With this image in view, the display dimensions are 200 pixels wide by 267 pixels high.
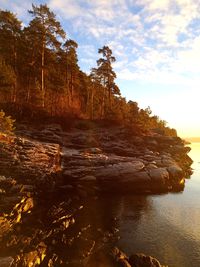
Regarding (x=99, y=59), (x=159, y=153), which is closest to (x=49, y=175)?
(x=159, y=153)

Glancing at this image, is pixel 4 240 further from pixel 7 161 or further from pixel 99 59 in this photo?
pixel 99 59

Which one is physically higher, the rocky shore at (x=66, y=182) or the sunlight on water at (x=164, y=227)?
the rocky shore at (x=66, y=182)

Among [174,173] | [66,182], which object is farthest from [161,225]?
[174,173]

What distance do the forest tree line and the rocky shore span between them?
5.36m

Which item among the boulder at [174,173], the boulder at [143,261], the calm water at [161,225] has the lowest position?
the calm water at [161,225]

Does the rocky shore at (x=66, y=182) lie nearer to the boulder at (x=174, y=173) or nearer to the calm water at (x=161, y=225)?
the boulder at (x=174, y=173)

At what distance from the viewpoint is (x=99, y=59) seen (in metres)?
65.6

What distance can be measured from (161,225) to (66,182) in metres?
14.6

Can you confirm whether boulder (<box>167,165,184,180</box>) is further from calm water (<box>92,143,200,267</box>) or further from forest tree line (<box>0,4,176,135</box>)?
forest tree line (<box>0,4,176,135</box>)

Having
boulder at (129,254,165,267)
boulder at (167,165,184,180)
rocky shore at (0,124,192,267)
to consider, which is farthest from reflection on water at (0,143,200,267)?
boulder at (167,165,184,180)

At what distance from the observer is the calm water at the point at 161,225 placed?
19766 millimetres

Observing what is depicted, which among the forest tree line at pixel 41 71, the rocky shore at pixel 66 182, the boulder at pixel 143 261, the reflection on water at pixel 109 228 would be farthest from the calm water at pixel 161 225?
the forest tree line at pixel 41 71

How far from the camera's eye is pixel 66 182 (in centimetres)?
3538

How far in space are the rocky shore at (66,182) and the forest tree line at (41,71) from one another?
536cm
